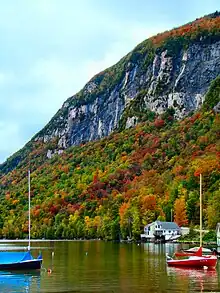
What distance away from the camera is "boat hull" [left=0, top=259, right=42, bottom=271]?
71188 mm

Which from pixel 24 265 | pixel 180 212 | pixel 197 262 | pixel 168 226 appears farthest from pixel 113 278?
pixel 180 212

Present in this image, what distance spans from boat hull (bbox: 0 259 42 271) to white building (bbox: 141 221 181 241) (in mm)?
79460

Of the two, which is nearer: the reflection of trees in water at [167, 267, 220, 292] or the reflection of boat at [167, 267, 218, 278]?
the reflection of trees in water at [167, 267, 220, 292]

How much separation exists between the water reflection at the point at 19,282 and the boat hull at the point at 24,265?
859 mm

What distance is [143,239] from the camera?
513ft

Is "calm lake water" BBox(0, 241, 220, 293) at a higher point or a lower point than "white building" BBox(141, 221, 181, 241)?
lower

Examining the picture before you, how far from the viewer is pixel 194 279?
61781 mm

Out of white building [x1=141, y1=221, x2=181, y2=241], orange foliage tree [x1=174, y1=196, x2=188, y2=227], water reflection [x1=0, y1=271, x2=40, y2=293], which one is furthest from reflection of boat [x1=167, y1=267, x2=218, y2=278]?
orange foliage tree [x1=174, y1=196, x2=188, y2=227]

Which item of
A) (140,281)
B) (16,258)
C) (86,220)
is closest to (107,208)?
(86,220)

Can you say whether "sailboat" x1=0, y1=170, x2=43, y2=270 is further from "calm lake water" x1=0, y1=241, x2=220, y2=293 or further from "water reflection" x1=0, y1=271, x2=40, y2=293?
"calm lake water" x1=0, y1=241, x2=220, y2=293

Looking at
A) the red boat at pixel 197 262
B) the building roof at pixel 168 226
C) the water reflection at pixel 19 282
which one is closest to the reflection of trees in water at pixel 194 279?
the red boat at pixel 197 262

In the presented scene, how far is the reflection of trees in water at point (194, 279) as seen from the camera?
5472 cm

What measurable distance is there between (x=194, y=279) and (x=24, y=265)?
20.1 m

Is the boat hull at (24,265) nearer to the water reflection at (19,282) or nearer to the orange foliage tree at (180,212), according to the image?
the water reflection at (19,282)
